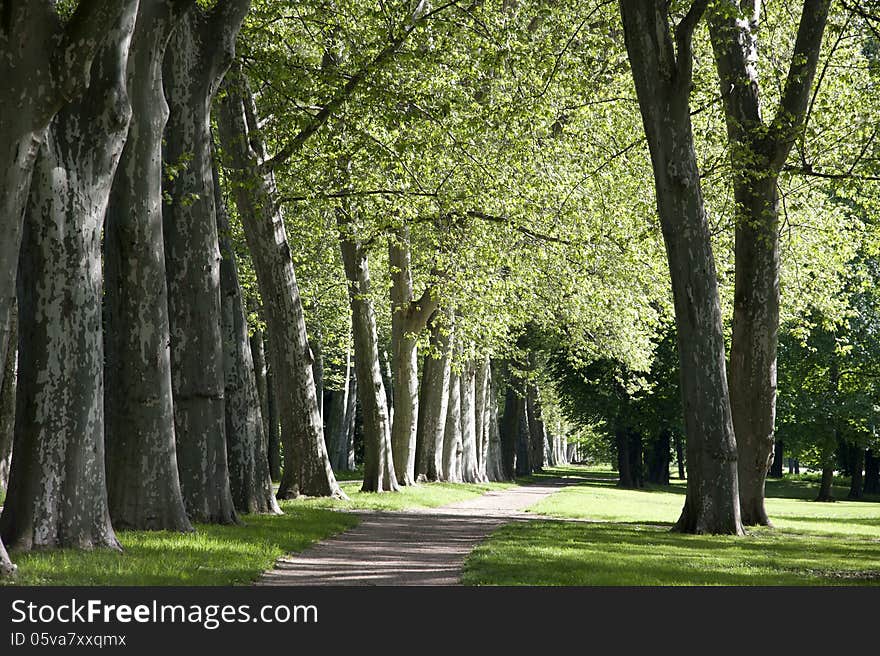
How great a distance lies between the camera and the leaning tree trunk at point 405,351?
2747 cm

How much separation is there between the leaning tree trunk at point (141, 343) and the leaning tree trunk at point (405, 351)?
50.8 ft

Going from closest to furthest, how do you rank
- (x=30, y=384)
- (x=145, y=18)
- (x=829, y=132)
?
(x=30, y=384)
(x=145, y=18)
(x=829, y=132)

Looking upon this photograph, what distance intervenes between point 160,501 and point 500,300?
15545mm

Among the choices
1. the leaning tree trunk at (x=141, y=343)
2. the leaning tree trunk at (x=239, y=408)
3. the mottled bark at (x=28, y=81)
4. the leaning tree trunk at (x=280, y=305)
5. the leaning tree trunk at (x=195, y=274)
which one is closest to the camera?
the mottled bark at (x=28, y=81)

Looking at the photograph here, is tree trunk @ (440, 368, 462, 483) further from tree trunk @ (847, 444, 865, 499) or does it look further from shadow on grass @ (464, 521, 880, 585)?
shadow on grass @ (464, 521, 880, 585)

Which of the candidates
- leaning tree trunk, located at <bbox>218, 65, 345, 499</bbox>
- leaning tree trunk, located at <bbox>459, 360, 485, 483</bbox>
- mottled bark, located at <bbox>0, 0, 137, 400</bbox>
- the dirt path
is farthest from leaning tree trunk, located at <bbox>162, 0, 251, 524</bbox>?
leaning tree trunk, located at <bbox>459, 360, 485, 483</bbox>

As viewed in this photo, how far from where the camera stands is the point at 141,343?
11.6 metres

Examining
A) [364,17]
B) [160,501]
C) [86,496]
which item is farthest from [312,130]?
[86,496]

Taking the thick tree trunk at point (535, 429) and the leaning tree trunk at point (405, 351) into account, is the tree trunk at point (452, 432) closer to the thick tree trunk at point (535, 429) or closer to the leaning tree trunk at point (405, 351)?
the leaning tree trunk at point (405, 351)

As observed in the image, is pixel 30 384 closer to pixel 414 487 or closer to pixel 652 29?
pixel 652 29

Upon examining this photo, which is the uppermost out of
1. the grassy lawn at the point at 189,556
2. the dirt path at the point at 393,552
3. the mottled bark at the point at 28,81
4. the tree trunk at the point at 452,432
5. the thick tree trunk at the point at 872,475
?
the mottled bark at the point at 28,81

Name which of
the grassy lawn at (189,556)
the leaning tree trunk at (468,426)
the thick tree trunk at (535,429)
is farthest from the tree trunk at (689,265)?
the thick tree trunk at (535,429)

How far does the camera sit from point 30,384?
9.52 m

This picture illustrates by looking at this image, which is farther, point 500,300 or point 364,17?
point 500,300
